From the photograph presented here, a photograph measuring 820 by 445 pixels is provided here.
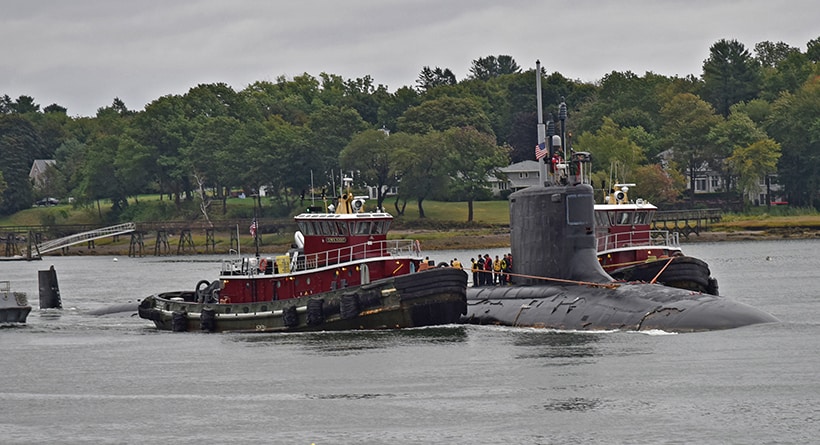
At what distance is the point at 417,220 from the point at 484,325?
9482 centimetres

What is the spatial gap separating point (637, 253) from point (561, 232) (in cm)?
797

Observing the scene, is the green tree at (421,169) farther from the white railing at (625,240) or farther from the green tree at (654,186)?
the white railing at (625,240)

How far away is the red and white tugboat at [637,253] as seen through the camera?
51.3 metres

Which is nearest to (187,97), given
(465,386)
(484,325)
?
(484,325)

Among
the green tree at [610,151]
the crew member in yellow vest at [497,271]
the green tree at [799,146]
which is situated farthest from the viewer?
the green tree at [799,146]

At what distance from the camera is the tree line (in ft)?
477

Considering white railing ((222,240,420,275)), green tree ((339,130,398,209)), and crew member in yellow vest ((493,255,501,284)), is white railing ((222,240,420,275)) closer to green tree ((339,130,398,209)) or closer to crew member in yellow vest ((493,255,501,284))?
crew member in yellow vest ((493,255,501,284))

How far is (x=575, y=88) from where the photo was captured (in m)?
184

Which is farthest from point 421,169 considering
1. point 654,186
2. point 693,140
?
point 693,140

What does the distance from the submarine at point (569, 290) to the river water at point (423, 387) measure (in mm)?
688

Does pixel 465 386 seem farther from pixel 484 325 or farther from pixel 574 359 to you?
pixel 484 325

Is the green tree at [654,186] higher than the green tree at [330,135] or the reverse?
the reverse

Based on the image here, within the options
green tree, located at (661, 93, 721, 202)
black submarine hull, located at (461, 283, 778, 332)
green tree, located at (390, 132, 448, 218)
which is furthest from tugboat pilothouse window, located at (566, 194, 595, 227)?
green tree, located at (661, 93, 721, 202)

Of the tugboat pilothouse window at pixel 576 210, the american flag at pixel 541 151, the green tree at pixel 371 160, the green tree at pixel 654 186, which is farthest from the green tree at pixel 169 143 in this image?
the tugboat pilothouse window at pixel 576 210
